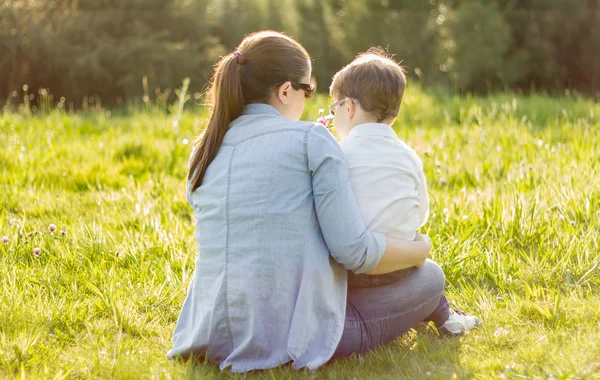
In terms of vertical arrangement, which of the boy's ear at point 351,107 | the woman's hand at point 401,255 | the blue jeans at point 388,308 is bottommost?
the blue jeans at point 388,308

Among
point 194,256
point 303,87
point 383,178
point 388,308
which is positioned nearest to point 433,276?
point 388,308

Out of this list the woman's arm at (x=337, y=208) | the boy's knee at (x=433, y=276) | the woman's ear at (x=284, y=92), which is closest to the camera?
the woman's arm at (x=337, y=208)

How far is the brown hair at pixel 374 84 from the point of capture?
250 cm

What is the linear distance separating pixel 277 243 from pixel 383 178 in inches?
17.5

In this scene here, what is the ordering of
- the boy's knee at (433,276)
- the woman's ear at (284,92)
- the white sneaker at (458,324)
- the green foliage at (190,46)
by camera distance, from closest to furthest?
the woman's ear at (284,92) < the boy's knee at (433,276) < the white sneaker at (458,324) < the green foliage at (190,46)

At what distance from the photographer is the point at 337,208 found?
7.43 feet

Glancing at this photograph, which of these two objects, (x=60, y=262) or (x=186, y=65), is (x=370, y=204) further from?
(x=186, y=65)

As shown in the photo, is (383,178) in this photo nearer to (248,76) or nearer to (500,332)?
(248,76)

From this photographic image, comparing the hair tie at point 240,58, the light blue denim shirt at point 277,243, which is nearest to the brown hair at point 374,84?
the light blue denim shirt at point 277,243

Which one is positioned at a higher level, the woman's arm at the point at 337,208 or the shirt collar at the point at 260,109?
A: the shirt collar at the point at 260,109

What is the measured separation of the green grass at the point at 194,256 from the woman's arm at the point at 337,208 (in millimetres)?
441

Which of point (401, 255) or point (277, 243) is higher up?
point (277, 243)

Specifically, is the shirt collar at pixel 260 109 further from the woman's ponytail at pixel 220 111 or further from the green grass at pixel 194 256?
the green grass at pixel 194 256

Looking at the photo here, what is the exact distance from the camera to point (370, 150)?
2.48 metres
